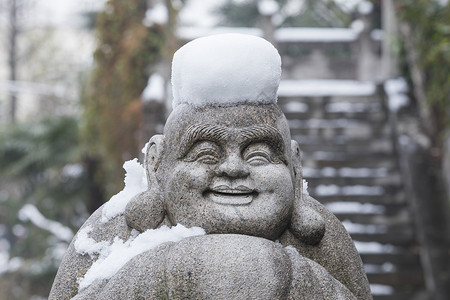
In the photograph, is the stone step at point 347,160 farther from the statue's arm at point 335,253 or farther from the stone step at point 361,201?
the statue's arm at point 335,253

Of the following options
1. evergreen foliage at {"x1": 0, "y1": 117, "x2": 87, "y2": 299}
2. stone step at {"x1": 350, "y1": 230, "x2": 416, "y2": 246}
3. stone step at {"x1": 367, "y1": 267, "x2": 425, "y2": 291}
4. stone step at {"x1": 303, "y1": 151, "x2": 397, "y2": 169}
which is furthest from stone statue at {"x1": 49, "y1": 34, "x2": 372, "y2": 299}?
evergreen foliage at {"x1": 0, "y1": 117, "x2": 87, "y2": 299}

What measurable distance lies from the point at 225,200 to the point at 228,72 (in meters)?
0.54

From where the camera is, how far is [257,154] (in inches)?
118

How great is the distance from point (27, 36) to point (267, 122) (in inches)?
667

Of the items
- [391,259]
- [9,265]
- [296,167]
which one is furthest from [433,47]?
[9,265]

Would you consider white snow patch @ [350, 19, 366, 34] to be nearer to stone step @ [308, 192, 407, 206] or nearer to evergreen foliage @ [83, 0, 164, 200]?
evergreen foliage @ [83, 0, 164, 200]

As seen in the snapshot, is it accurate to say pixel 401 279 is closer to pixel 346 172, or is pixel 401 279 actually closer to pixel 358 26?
pixel 346 172

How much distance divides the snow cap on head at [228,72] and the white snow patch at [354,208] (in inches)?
177

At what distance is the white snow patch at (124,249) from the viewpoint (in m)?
2.92

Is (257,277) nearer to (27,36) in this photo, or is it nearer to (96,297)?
(96,297)

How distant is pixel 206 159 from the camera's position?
298 centimetres

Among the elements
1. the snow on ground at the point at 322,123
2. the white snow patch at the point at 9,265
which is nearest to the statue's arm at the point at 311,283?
the snow on ground at the point at 322,123

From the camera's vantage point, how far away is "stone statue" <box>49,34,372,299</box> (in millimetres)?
2719

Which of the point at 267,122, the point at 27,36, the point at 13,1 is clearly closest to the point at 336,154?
the point at 267,122
